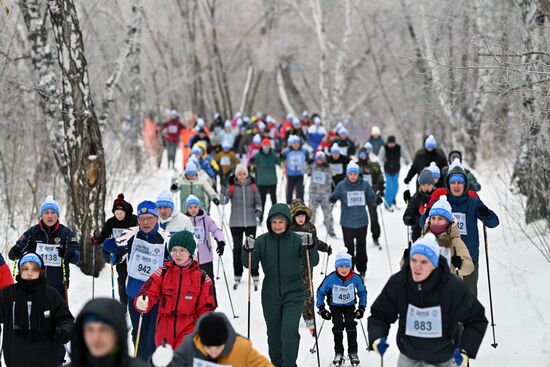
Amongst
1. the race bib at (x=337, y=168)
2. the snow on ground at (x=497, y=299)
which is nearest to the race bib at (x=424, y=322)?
the snow on ground at (x=497, y=299)

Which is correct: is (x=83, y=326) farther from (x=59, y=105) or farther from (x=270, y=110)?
(x=270, y=110)

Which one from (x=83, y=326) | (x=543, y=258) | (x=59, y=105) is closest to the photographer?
(x=83, y=326)

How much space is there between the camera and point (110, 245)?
25.4 ft

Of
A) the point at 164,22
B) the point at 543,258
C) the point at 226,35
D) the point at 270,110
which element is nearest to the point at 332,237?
the point at 543,258

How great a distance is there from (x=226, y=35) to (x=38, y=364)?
114 feet

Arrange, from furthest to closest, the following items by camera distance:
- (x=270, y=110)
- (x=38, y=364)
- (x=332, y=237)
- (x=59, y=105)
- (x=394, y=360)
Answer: (x=270, y=110), (x=332, y=237), (x=59, y=105), (x=394, y=360), (x=38, y=364)

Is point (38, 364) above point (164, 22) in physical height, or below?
below

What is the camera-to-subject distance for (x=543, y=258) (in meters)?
10.4

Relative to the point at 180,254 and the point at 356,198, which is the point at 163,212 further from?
the point at 356,198

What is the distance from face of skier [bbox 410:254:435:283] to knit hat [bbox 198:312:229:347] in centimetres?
137

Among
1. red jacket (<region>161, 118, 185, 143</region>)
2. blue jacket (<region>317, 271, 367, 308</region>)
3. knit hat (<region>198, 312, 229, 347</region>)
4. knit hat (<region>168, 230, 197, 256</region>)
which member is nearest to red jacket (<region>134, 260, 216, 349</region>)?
knit hat (<region>168, 230, 197, 256</region>)

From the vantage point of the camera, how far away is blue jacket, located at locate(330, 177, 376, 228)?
10703mm

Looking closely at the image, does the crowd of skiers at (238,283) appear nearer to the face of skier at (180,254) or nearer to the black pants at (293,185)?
the face of skier at (180,254)

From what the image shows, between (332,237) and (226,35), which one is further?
(226,35)
